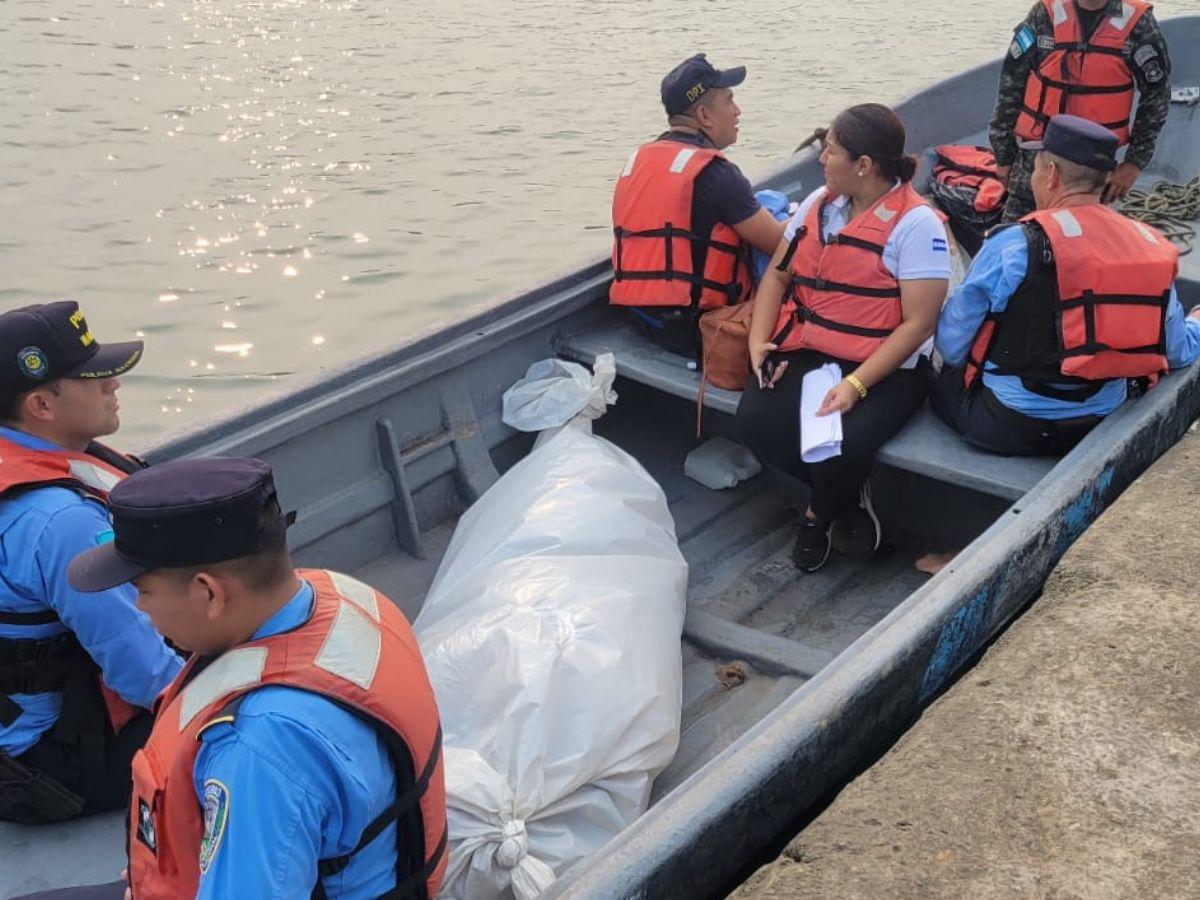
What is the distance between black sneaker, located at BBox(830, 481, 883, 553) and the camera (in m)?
3.92

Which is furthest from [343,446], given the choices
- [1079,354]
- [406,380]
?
[1079,354]

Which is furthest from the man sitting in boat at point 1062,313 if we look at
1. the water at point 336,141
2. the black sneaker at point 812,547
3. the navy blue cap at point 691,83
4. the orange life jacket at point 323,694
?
the orange life jacket at point 323,694

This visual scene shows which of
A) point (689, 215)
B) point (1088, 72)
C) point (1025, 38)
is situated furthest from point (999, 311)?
point (1025, 38)

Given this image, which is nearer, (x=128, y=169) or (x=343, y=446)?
(x=343, y=446)

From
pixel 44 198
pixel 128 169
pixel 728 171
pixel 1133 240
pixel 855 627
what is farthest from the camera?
pixel 128 169

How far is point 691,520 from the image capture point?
166 inches

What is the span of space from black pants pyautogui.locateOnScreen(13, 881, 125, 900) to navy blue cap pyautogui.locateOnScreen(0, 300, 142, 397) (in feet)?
3.21

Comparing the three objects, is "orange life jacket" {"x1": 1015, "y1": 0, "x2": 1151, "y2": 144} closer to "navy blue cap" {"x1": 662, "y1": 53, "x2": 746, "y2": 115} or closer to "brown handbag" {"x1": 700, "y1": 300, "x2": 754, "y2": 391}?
"navy blue cap" {"x1": 662, "y1": 53, "x2": 746, "y2": 115}

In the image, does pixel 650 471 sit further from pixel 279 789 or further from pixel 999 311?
pixel 279 789

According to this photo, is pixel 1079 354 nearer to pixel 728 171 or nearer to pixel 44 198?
pixel 728 171

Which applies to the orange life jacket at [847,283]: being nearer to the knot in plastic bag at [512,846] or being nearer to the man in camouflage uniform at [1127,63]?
the man in camouflage uniform at [1127,63]

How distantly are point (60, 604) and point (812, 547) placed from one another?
2.40 metres

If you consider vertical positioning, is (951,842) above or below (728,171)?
below

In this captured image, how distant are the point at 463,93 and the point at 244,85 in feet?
7.47
